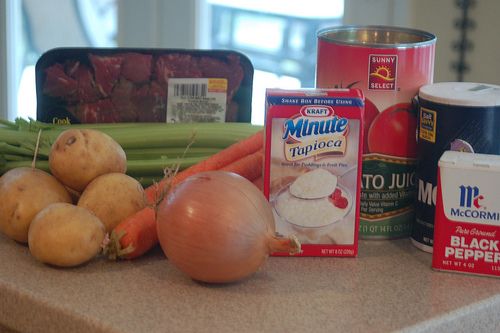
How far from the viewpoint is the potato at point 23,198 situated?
945 mm

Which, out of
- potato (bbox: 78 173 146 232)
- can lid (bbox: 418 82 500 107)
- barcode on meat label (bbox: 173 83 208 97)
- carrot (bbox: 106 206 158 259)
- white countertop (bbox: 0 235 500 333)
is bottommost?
white countertop (bbox: 0 235 500 333)

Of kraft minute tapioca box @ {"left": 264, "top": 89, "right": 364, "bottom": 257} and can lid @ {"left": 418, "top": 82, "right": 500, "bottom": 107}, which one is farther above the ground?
can lid @ {"left": 418, "top": 82, "right": 500, "bottom": 107}

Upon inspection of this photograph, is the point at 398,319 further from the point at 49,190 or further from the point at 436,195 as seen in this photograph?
the point at 49,190

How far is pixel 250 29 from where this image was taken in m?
2.59

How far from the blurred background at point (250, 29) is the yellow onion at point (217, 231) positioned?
0.83m

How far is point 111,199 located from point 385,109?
0.33 m

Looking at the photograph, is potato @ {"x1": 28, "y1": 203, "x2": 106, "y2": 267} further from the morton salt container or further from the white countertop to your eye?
the morton salt container

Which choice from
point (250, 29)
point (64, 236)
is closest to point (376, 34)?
point (64, 236)

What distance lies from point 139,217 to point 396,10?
1.34 m

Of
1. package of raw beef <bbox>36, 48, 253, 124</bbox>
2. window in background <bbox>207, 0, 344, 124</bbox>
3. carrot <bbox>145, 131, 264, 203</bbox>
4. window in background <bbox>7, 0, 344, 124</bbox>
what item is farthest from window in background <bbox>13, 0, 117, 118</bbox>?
carrot <bbox>145, 131, 264, 203</bbox>

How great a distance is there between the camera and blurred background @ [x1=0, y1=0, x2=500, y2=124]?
1.96 metres

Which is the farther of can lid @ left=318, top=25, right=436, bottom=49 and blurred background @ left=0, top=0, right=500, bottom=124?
blurred background @ left=0, top=0, right=500, bottom=124

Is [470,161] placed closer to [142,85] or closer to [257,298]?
Answer: [257,298]

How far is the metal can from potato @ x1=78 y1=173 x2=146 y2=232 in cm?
26
